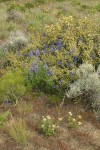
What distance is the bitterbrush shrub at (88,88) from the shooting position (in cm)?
601

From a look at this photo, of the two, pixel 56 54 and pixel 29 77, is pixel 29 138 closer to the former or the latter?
pixel 29 77

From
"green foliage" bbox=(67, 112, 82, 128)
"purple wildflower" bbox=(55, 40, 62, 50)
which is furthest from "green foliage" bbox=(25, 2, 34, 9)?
"green foliage" bbox=(67, 112, 82, 128)

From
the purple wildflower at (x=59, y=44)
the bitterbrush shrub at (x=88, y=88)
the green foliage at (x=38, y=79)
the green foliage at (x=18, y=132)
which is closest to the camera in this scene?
the green foliage at (x=18, y=132)

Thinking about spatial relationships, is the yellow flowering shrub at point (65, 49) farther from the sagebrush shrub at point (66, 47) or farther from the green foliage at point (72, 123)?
the green foliage at point (72, 123)

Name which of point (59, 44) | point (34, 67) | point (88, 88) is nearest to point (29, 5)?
point (59, 44)

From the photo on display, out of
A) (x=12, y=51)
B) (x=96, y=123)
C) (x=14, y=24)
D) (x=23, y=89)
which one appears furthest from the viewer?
(x=14, y=24)

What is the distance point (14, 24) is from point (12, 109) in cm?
566

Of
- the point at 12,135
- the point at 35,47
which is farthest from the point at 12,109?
the point at 35,47

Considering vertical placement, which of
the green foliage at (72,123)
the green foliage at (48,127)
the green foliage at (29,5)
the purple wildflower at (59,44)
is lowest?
the green foliage at (29,5)

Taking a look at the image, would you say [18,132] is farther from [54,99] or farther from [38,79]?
[38,79]

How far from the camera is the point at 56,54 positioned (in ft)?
22.6

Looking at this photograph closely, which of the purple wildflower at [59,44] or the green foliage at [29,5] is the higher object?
the purple wildflower at [59,44]

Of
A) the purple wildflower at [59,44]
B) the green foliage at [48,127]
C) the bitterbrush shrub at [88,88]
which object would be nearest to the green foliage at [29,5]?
the purple wildflower at [59,44]

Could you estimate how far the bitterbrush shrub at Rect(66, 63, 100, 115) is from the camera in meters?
6.01
